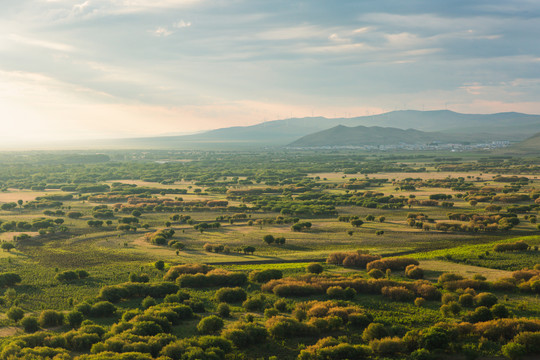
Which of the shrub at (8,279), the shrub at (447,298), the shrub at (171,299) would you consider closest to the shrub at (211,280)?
the shrub at (171,299)

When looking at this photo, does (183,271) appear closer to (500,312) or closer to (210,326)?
(210,326)

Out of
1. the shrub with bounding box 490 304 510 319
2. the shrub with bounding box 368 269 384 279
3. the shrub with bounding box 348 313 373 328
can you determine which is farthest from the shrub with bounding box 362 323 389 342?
the shrub with bounding box 368 269 384 279

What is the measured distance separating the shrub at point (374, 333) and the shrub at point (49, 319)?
75.7ft

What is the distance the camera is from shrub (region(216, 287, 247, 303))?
37781mm

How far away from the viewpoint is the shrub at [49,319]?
107 ft

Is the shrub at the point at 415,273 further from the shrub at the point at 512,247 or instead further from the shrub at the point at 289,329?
the shrub at the point at 289,329

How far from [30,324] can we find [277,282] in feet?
68.0

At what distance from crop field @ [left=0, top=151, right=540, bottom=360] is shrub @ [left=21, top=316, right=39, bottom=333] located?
23cm

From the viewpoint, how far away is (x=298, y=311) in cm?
3228

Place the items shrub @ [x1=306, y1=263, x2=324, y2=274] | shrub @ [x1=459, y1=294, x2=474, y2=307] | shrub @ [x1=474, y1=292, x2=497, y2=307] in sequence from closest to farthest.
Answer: shrub @ [x1=474, y1=292, x2=497, y2=307] → shrub @ [x1=459, y1=294, x2=474, y2=307] → shrub @ [x1=306, y1=263, x2=324, y2=274]

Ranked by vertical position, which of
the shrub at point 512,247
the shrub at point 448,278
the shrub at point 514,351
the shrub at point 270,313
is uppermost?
the shrub at point 514,351

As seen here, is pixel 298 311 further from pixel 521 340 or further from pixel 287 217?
pixel 287 217

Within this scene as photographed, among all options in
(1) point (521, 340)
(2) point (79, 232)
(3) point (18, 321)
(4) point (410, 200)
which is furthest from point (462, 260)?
(2) point (79, 232)

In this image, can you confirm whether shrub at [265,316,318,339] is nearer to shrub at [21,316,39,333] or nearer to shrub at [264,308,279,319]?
shrub at [264,308,279,319]
